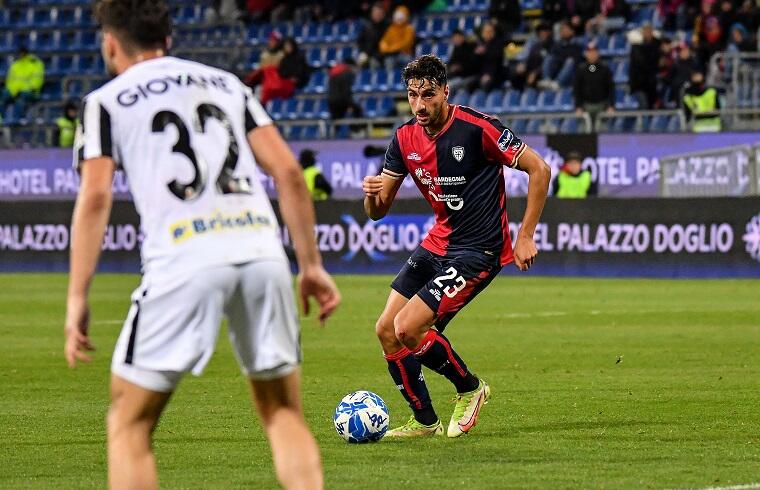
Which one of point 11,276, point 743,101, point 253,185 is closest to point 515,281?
point 743,101

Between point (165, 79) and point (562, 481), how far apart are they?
314 centimetres

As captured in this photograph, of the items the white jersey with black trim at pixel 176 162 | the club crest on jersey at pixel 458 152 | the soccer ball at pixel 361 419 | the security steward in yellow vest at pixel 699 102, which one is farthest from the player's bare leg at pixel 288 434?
the security steward in yellow vest at pixel 699 102

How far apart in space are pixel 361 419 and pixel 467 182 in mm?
1582

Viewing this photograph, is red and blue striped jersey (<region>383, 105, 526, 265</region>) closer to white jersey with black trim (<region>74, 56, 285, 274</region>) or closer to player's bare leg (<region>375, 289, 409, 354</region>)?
player's bare leg (<region>375, 289, 409, 354</region>)

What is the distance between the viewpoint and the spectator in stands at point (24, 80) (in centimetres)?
3281

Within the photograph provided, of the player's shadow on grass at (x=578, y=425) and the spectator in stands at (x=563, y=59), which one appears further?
the spectator in stands at (x=563, y=59)

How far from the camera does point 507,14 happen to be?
29438mm

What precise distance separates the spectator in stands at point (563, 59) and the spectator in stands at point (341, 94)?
11.9 ft

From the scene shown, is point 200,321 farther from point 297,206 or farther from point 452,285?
point 452,285

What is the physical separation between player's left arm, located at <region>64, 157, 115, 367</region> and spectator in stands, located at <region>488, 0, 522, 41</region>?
24609 millimetres

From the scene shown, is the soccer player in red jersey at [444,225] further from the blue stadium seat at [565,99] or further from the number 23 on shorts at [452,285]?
the blue stadium seat at [565,99]

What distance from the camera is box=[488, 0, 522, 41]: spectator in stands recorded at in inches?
1155

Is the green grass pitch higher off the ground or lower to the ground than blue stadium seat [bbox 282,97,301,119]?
higher

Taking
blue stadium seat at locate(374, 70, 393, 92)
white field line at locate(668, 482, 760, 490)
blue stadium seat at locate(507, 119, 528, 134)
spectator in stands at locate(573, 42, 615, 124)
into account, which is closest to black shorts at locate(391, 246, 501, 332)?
white field line at locate(668, 482, 760, 490)
